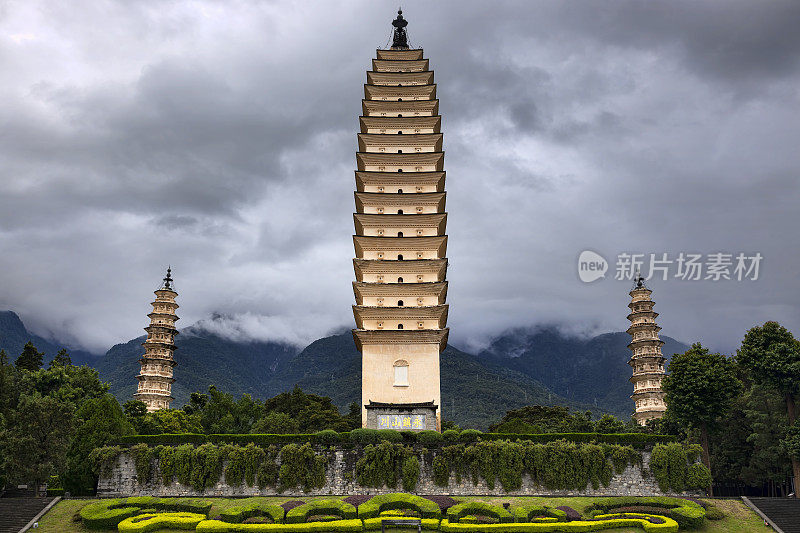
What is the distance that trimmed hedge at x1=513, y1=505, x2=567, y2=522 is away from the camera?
24391 mm

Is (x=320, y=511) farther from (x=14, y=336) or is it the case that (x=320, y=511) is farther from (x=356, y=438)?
(x=14, y=336)

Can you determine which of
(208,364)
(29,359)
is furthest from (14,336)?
(29,359)

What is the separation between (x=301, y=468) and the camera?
28250 millimetres

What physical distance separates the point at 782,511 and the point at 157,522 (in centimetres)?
2488

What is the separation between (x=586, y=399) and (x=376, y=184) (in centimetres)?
10592

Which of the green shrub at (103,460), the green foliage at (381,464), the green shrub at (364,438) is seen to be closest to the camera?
the green foliage at (381,464)

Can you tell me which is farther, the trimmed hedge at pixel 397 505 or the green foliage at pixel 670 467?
the green foliage at pixel 670 467

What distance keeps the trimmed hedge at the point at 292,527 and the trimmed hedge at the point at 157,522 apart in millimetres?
656

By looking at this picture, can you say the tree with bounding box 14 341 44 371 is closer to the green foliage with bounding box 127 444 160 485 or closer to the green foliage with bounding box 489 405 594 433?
the green foliage with bounding box 127 444 160 485

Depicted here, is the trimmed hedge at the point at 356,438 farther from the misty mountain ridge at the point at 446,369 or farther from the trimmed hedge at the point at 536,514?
the misty mountain ridge at the point at 446,369

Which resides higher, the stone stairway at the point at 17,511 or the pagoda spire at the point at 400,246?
the pagoda spire at the point at 400,246

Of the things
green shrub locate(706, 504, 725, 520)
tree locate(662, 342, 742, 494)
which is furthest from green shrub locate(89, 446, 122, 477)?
tree locate(662, 342, 742, 494)

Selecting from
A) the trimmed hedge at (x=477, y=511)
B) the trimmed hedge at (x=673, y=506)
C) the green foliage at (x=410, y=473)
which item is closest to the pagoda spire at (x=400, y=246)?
the green foliage at (x=410, y=473)

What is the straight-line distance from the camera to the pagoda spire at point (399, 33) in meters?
50.9
